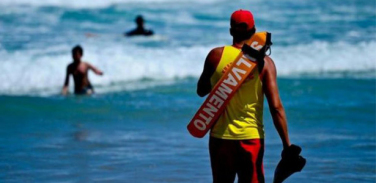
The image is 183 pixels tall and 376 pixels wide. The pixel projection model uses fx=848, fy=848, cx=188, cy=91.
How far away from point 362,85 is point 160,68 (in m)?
4.81

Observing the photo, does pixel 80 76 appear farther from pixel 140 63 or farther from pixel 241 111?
pixel 241 111

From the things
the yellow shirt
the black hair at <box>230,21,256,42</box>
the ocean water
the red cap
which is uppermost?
the red cap

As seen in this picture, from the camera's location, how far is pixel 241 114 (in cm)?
513

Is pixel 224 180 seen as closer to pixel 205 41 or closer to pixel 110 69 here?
pixel 110 69

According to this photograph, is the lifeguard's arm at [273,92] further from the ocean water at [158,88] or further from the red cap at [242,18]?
the ocean water at [158,88]

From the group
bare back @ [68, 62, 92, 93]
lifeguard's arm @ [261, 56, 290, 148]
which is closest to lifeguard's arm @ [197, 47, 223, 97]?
lifeguard's arm @ [261, 56, 290, 148]

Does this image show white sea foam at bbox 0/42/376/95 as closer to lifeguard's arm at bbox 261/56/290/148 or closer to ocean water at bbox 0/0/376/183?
ocean water at bbox 0/0/376/183

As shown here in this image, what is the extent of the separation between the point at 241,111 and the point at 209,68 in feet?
1.07

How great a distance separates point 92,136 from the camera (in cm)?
999

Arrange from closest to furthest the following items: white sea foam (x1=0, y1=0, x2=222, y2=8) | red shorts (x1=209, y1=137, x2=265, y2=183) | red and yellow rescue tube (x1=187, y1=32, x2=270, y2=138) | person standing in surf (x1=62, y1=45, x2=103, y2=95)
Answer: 1. red and yellow rescue tube (x1=187, y1=32, x2=270, y2=138)
2. red shorts (x1=209, y1=137, x2=265, y2=183)
3. person standing in surf (x1=62, y1=45, x2=103, y2=95)
4. white sea foam (x1=0, y1=0, x2=222, y2=8)

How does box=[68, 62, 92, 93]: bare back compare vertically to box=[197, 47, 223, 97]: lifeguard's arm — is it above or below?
below

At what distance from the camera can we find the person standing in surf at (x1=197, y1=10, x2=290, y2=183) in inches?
200

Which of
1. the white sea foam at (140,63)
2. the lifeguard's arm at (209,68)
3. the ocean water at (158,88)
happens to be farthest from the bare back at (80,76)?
the lifeguard's arm at (209,68)

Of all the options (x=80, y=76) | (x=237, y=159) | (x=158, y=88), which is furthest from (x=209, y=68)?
(x=158, y=88)
